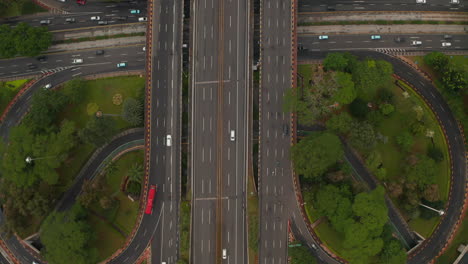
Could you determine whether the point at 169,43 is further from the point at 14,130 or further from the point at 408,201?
the point at 408,201

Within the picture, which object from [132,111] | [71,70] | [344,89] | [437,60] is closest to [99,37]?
[71,70]

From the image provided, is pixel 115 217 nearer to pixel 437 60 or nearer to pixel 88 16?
pixel 88 16

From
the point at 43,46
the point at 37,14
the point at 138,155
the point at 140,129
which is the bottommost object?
the point at 138,155

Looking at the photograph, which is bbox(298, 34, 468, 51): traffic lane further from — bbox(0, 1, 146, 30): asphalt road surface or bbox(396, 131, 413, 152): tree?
bbox(0, 1, 146, 30): asphalt road surface

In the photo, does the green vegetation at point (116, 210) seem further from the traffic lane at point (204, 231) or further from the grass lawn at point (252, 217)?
the grass lawn at point (252, 217)

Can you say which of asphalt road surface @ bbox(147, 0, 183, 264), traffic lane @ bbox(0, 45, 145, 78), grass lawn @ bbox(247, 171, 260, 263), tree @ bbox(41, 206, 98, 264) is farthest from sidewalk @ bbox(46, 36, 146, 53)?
grass lawn @ bbox(247, 171, 260, 263)

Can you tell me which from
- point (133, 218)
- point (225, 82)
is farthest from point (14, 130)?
point (225, 82)

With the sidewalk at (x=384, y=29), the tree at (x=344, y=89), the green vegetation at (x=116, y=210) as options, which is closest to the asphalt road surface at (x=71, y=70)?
the green vegetation at (x=116, y=210)
